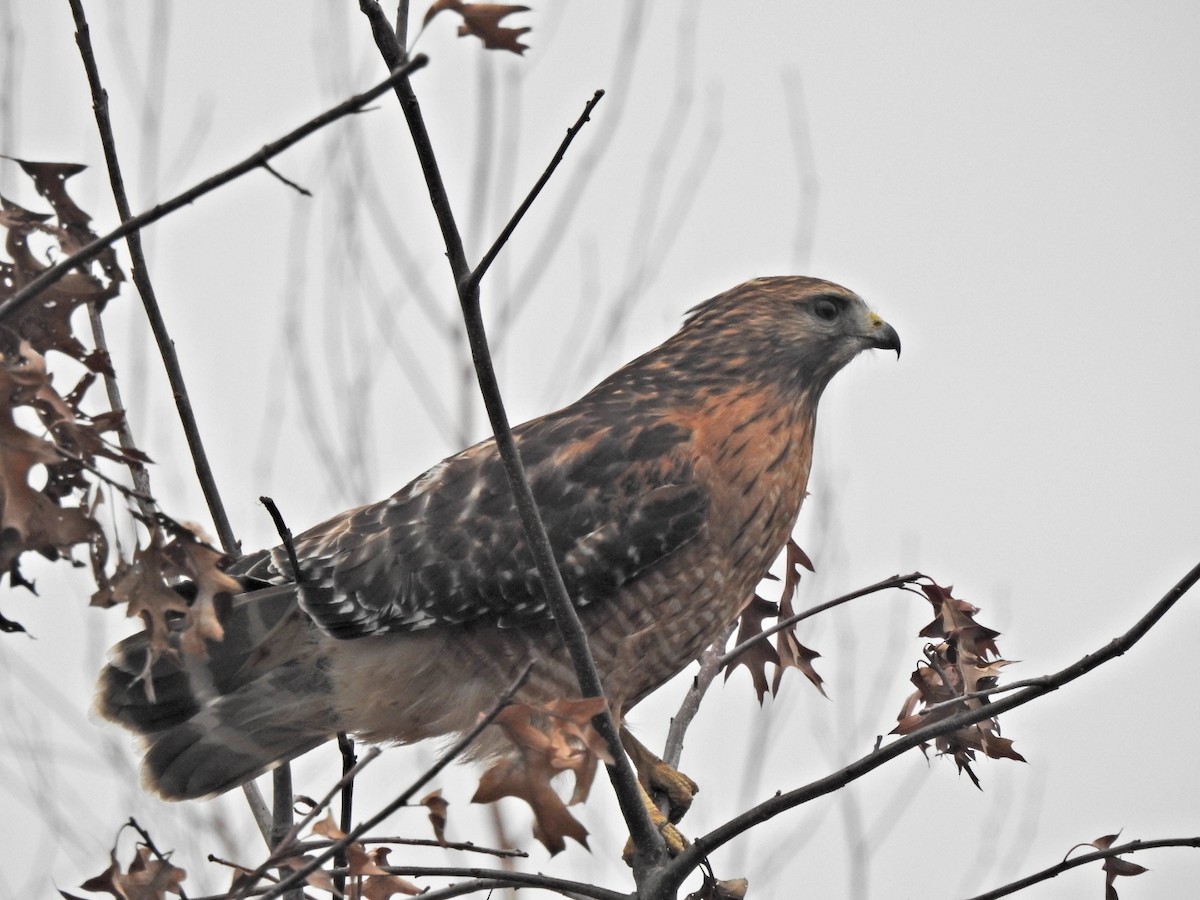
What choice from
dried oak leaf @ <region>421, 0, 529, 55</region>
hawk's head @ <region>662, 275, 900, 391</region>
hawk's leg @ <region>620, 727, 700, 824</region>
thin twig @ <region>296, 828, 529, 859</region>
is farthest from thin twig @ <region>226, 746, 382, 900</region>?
hawk's head @ <region>662, 275, 900, 391</region>

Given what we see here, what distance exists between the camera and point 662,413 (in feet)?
12.3

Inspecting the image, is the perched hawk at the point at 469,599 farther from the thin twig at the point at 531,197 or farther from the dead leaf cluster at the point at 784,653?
the thin twig at the point at 531,197

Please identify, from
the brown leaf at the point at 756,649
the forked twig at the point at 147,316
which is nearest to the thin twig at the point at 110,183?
the forked twig at the point at 147,316

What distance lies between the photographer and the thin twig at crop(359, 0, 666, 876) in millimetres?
1836

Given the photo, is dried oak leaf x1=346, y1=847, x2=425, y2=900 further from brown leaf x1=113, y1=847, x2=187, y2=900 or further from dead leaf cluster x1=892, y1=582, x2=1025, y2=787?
dead leaf cluster x1=892, y1=582, x2=1025, y2=787

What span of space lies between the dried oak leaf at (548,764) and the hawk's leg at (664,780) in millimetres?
1349

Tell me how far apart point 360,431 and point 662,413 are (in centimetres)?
302

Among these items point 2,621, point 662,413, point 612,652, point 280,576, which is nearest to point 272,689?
point 280,576

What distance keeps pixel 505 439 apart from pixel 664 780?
1.61 meters

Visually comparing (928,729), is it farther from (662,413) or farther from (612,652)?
(662,413)

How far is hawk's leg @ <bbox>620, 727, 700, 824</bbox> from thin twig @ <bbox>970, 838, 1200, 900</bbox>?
1139mm

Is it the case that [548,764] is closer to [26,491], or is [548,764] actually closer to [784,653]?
[26,491]

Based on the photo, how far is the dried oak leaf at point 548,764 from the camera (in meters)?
1.99

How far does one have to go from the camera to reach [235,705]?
11.3 ft
